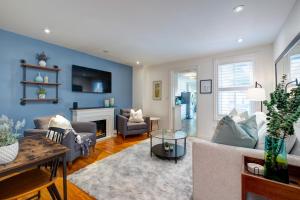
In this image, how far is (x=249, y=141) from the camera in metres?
1.39

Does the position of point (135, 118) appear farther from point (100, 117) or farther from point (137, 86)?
point (137, 86)

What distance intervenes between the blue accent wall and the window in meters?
3.30

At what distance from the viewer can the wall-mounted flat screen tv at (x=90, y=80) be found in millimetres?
3736

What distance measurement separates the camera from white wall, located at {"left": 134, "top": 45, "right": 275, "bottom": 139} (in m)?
3.32

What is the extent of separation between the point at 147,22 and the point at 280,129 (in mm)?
2160

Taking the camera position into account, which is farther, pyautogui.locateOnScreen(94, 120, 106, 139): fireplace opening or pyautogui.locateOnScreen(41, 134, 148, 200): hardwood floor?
pyautogui.locateOnScreen(94, 120, 106, 139): fireplace opening

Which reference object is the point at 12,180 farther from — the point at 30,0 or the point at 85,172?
the point at 30,0

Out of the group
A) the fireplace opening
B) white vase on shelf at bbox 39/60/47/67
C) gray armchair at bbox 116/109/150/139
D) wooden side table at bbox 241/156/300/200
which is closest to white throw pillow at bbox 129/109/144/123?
gray armchair at bbox 116/109/150/139

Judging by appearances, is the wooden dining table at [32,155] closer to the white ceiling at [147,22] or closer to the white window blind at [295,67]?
the white ceiling at [147,22]

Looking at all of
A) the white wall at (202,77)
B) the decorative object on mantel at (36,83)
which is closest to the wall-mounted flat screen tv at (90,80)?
the decorative object on mantel at (36,83)

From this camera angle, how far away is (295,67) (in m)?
1.87

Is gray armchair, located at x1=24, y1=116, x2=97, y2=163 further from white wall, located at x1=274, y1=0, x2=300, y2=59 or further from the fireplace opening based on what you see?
white wall, located at x1=274, y1=0, x2=300, y2=59

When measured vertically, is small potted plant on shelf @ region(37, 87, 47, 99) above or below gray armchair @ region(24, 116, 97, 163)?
above

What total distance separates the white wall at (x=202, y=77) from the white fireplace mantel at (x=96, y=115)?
1392mm
